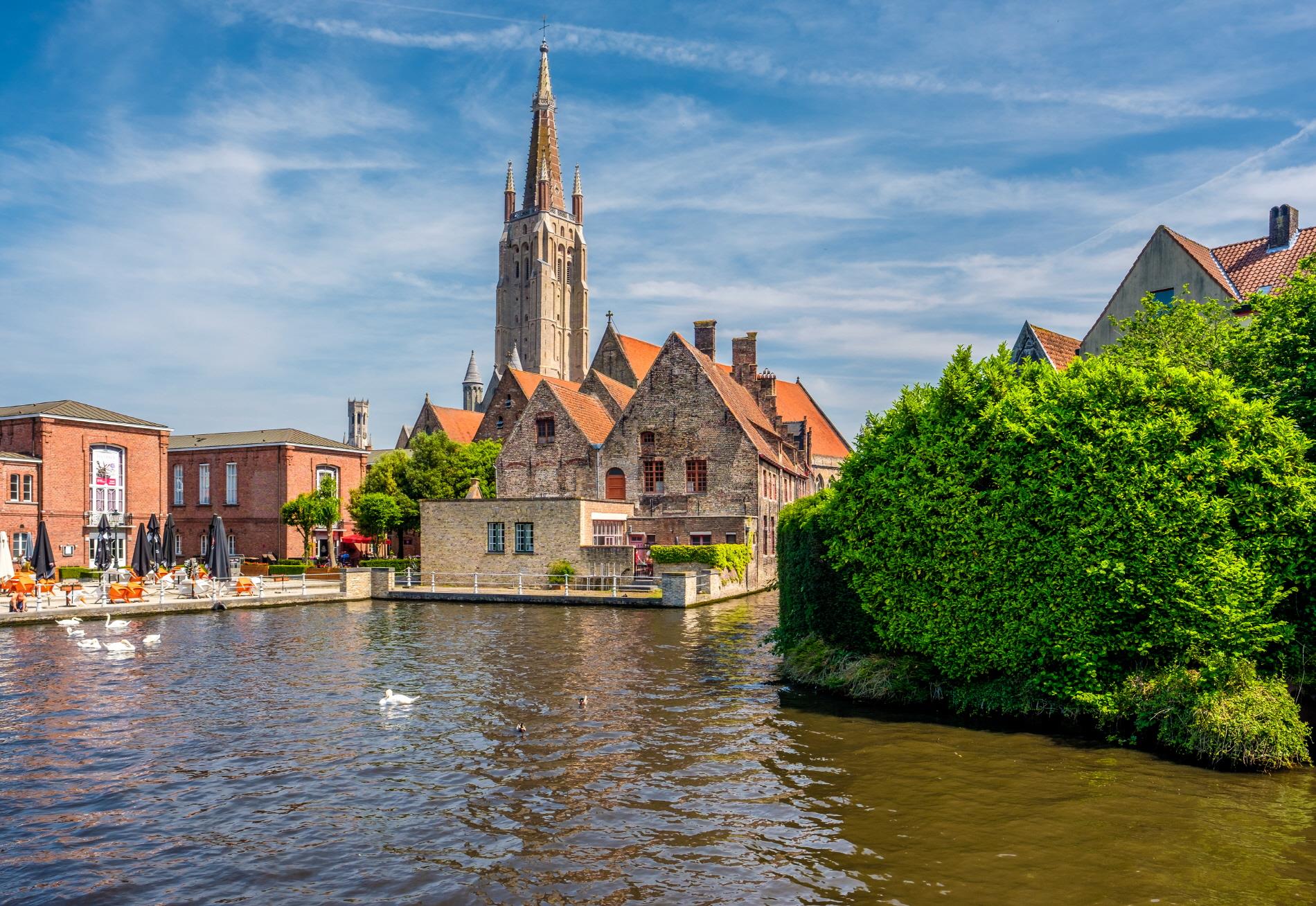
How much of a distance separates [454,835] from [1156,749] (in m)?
9.93

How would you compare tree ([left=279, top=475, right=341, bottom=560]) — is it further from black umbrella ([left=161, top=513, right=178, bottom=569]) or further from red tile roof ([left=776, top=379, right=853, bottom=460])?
red tile roof ([left=776, top=379, right=853, bottom=460])

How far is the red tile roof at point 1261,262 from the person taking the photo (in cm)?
2914

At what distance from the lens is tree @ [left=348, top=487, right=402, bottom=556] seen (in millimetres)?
48812

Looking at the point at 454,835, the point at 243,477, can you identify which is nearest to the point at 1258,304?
the point at 454,835

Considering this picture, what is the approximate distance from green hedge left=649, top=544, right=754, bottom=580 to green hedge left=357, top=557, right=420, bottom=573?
12.0 m

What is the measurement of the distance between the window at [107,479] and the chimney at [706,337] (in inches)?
1300

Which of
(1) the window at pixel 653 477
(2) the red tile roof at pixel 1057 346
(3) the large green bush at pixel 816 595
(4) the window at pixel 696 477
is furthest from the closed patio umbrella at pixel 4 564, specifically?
A: (2) the red tile roof at pixel 1057 346

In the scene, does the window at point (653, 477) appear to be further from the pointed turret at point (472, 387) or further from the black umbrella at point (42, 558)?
the pointed turret at point (472, 387)

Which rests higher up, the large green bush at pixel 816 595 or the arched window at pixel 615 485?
the arched window at pixel 615 485


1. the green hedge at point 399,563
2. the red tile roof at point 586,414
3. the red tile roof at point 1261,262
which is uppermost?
the red tile roof at point 1261,262

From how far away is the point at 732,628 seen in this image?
27.7 metres

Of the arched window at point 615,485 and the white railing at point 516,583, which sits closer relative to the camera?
the white railing at point 516,583

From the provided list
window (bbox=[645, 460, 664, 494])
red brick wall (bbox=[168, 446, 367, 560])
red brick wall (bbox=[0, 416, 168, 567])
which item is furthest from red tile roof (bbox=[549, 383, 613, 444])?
red brick wall (bbox=[0, 416, 168, 567])

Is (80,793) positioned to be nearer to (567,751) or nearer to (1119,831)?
(567,751)
